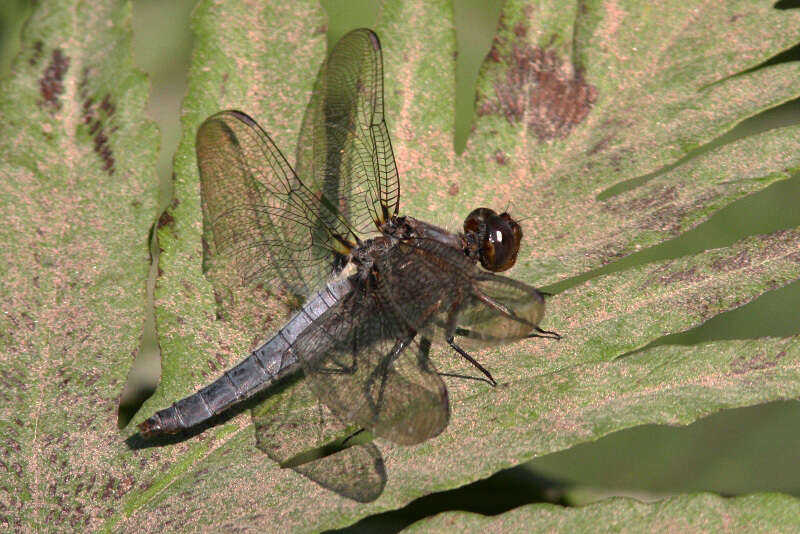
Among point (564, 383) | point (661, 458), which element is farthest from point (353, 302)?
point (661, 458)

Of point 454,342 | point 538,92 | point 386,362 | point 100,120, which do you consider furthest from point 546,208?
point 100,120

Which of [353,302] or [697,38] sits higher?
[697,38]

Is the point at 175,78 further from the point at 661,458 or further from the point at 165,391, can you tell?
the point at 661,458

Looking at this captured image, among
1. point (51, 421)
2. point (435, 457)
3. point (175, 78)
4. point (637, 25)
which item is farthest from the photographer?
point (175, 78)

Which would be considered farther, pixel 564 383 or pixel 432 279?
pixel 432 279

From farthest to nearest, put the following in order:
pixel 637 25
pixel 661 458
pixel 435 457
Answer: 1. pixel 661 458
2. pixel 637 25
3. pixel 435 457

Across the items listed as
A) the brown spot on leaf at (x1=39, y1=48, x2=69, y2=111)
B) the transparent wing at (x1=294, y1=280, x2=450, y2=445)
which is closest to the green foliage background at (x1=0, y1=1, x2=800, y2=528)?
the transparent wing at (x1=294, y1=280, x2=450, y2=445)

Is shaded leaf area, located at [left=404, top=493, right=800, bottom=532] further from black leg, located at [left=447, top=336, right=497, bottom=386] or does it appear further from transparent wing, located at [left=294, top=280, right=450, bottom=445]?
black leg, located at [left=447, top=336, right=497, bottom=386]

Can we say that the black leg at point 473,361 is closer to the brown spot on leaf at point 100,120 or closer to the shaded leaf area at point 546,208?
the shaded leaf area at point 546,208
